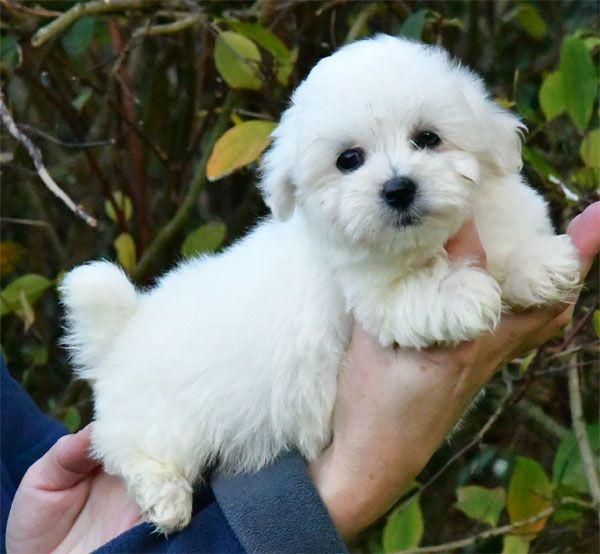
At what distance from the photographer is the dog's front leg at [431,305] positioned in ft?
4.59

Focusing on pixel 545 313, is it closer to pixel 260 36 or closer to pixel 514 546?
pixel 514 546

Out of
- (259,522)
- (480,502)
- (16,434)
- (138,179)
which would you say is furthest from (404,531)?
(138,179)

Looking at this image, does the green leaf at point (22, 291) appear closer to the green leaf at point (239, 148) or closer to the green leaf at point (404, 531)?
the green leaf at point (239, 148)

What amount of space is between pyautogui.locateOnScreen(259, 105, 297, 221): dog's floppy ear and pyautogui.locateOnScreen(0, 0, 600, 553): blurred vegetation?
358mm

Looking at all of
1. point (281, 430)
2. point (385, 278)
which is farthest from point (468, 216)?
point (281, 430)

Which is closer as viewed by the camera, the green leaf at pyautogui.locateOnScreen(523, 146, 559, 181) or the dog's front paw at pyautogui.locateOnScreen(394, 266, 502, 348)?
the dog's front paw at pyautogui.locateOnScreen(394, 266, 502, 348)

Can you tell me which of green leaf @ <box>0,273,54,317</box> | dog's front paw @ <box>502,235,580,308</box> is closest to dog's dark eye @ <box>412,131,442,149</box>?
dog's front paw @ <box>502,235,580,308</box>

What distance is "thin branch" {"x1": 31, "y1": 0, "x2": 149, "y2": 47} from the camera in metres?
2.10

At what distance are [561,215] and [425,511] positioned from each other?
3.72ft

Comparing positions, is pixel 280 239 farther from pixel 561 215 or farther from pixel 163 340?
pixel 561 215

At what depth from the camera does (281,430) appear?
1.62 meters

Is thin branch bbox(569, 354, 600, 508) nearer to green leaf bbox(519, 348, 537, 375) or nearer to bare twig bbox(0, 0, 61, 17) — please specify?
green leaf bbox(519, 348, 537, 375)

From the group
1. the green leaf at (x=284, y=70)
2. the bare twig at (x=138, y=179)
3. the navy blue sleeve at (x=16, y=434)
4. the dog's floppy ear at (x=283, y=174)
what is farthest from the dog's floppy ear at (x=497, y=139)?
the bare twig at (x=138, y=179)

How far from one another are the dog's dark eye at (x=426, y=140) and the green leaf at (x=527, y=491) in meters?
0.95
